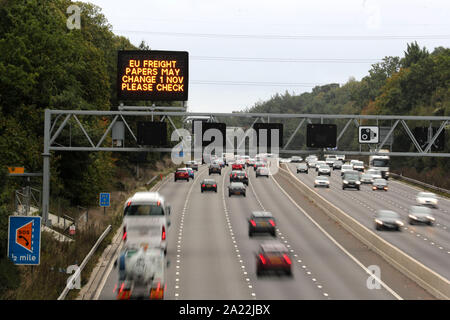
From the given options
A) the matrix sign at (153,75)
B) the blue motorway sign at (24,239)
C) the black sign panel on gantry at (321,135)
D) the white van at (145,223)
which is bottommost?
the white van at (145,223)

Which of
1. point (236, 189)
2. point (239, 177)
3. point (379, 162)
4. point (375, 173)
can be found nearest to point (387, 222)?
point (236, 189)

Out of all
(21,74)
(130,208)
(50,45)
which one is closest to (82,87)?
(50,45)

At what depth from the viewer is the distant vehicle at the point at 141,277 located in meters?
22.3

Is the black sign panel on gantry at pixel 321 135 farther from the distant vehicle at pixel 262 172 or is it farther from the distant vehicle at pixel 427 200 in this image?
the distant vehicle at pixel 262 172

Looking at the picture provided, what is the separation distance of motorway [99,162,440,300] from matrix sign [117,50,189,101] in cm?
936

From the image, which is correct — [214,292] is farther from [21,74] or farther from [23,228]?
[21,74]

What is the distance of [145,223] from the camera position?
3139 cm

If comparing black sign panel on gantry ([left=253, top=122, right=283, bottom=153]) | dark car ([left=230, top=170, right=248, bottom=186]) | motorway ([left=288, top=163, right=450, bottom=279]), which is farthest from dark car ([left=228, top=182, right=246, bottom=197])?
black sign panel on gantry ([left=253, top=122, right=283, bottom=153])

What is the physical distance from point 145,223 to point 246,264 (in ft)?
24.5

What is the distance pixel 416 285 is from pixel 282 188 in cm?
5254

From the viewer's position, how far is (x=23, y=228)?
18406 millimetres

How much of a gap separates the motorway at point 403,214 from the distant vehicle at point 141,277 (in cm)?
1802

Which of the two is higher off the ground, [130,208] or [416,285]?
[130,208]

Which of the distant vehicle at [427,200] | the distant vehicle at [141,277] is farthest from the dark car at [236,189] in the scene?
the distant vehicle at [141,277]
